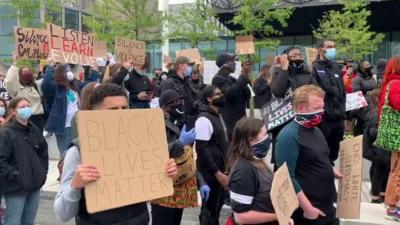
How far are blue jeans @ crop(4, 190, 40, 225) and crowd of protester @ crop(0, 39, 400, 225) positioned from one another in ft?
0.04

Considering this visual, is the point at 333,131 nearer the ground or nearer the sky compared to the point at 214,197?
nearer the sky

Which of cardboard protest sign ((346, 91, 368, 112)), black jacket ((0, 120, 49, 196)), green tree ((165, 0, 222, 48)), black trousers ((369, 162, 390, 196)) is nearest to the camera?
black jacket ((0, 120, 49, 196))

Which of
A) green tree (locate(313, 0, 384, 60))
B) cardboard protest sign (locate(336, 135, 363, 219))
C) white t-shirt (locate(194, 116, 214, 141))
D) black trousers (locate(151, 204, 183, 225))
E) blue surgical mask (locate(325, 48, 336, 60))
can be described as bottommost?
black trousers (locate(151, 204, 183, 225))

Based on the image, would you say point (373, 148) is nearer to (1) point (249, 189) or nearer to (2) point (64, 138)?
(1) point (249, 189)

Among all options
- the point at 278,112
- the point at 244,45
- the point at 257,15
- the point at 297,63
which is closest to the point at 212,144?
the point at 278,112

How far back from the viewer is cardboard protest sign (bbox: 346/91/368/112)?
855 cm

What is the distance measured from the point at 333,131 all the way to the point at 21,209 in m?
3.81

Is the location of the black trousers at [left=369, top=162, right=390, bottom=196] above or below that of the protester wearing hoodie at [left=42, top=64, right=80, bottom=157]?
below

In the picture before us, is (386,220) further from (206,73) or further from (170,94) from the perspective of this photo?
(206,73)

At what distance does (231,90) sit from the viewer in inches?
304

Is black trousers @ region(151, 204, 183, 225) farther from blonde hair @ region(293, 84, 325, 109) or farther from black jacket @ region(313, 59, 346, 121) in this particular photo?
black jacket @ region(313, 59, 346, 121)

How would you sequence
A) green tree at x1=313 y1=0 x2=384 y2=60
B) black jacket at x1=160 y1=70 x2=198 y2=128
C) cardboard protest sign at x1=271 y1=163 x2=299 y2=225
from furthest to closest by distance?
green tree at x1=313 y1=0 x2=384 y2=60, black jacket at x1=160 y1=70 x2=198 y2=128, cardboard protest sign at x1=271 y1=163 x2=299 y2=225

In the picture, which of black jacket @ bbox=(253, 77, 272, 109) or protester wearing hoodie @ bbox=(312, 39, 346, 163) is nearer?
protester wearing hoodie @ bbox=(312, 39, 346, 163)

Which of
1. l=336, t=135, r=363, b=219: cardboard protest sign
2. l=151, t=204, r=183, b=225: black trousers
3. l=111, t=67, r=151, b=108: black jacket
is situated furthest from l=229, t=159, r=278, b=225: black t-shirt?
l=111, t=67, r=151, b=108: black jacket
